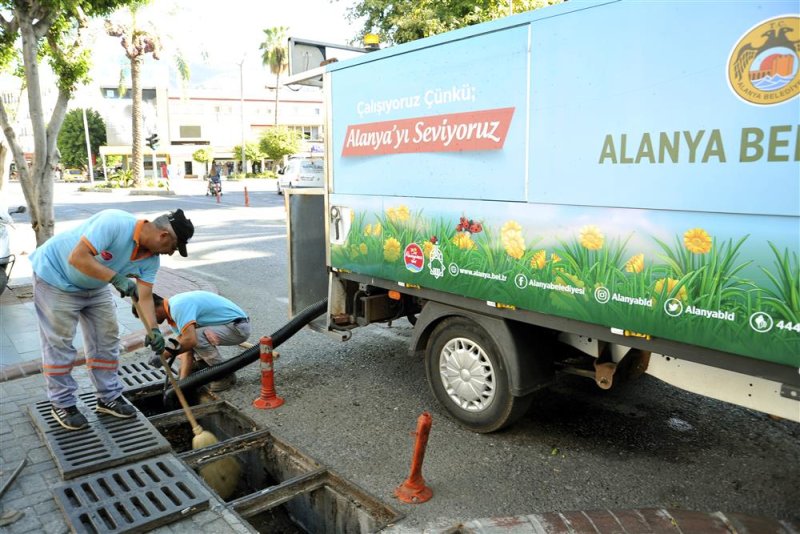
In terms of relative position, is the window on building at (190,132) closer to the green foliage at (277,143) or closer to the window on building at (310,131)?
the window on building at (310,131)

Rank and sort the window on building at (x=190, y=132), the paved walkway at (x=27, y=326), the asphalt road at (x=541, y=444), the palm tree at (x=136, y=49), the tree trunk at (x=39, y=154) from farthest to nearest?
the window on building at (x=190, y=132) → the palm tree at (x=136, y=49) → the tree trunk at (x=39, y=154) → the paved walkway at (x=27, y=326) → the asphalt road at (x=541, y=444)

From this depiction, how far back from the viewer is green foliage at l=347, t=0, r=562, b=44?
15.0 meters

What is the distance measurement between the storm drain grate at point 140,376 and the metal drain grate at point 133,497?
1.50 metres

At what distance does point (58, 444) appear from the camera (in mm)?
3947

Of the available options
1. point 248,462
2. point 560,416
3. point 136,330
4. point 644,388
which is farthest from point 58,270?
point 644,388

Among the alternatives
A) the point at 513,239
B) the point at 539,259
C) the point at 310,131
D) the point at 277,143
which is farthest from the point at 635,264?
the point at 310,131

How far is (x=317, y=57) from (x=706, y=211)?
161 inches

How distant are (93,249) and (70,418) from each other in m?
1.27

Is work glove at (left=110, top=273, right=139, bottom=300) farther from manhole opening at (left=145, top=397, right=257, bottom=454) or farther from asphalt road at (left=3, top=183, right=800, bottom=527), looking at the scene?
asphalt road at (left=3, top=183, right=800, bottom=527)

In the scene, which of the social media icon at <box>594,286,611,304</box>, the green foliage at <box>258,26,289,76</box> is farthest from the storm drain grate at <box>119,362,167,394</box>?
the green foliage at <box>258,26,289,76</box>

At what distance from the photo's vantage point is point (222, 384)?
527cm

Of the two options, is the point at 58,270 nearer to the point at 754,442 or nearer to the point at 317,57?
the point at 317,57

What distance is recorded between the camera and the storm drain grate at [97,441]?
3.73 meters

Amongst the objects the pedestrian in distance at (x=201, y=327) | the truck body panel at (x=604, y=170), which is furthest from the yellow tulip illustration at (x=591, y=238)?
the pedestrian in distance at (x=201, y=327)
